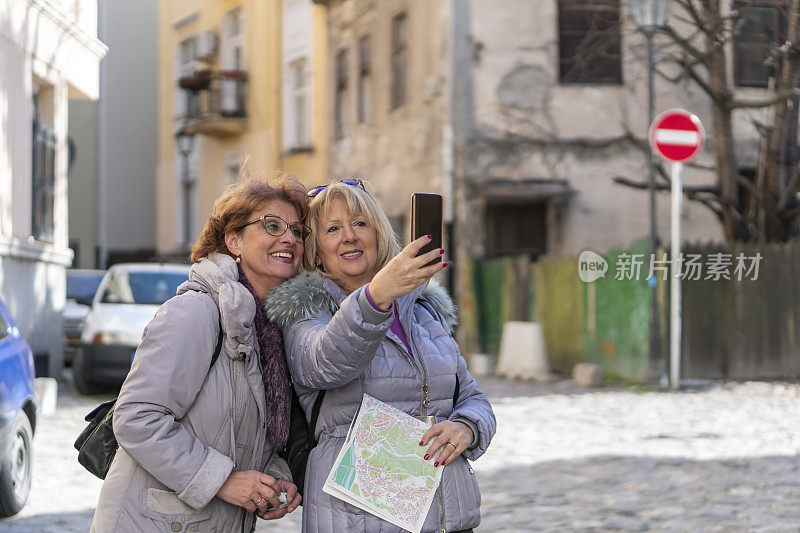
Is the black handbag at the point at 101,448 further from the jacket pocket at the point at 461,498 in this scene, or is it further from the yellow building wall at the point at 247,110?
the yellow building wall at the point at 247,110

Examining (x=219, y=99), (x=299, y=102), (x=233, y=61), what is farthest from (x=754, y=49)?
(x=233, y=61)

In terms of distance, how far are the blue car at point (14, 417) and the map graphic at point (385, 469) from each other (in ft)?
13.5

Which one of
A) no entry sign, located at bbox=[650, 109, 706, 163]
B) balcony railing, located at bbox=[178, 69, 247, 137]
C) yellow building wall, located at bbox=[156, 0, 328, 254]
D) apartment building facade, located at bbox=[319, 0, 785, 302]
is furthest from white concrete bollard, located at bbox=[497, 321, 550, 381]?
balcony railing, located at bbox=[178, 69, 247, 137]

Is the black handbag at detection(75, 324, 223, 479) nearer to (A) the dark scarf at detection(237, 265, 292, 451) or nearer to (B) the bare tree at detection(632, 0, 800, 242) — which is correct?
(A) the dark scarf at detection(237, 265, 292, 451)

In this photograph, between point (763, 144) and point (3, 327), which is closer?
point (3, 327)

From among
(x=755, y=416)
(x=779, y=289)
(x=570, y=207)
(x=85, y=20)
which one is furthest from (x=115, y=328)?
(x=570, y=207)

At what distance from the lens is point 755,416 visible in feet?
38.7

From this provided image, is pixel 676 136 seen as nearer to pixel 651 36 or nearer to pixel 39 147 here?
pixel 651 36

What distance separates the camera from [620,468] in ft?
29.2

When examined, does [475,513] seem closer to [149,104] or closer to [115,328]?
[115,328]

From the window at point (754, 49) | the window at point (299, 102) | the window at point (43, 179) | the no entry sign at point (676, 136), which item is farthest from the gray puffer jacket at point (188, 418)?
the window at point (299, 102)

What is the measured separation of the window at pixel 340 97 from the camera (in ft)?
92.3

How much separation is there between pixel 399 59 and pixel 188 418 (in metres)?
21.9

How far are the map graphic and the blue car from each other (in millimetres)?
4100
